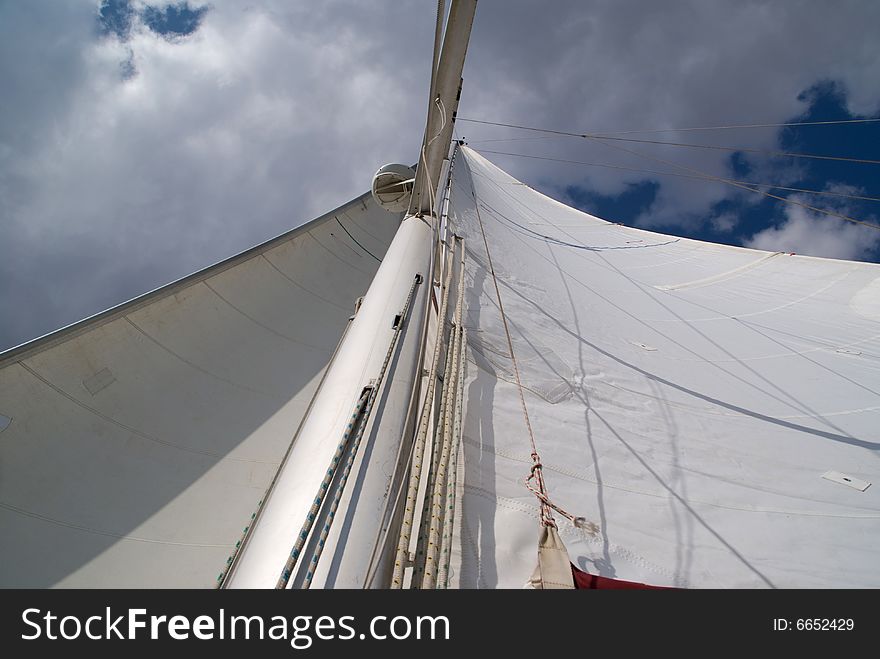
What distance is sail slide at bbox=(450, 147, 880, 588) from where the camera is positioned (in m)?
1.00

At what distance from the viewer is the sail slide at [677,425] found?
3.26 feet

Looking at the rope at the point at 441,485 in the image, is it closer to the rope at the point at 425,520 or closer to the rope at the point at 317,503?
the rope at the point at 425,520

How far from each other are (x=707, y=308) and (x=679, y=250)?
5.65 feet

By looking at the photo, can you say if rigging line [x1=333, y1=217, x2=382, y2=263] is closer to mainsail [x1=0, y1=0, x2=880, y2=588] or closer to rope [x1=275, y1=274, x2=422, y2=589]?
mainsail [x1=0, y1=0, x2=880, y2=588]

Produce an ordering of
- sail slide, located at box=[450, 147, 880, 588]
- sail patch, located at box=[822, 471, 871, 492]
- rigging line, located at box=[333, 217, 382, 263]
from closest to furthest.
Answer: sail slide, located at box=[450, 147, 880, 588]
sail patch, located at box=[822, 471, 871, 492]
rigging line, located at box=[333, 217, 382, 263]

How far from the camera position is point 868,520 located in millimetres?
1090

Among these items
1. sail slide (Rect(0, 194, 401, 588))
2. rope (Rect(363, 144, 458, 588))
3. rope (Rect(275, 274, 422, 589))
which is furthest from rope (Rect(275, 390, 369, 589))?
sail slide (Rect(0, 194, 401, 588))

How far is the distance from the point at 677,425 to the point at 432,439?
114 centimetres

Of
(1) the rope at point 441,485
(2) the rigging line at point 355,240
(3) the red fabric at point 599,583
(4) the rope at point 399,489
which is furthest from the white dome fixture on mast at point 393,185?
(3) the red fabric at point 599,583

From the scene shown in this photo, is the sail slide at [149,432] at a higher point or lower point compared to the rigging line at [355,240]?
lower

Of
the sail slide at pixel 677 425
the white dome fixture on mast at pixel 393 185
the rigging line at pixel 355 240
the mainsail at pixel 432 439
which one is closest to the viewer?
the mainsail at pixel 432 439

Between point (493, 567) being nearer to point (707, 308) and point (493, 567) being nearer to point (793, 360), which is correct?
point (793, 360)

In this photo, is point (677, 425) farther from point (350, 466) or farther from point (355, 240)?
point (355, 240)
